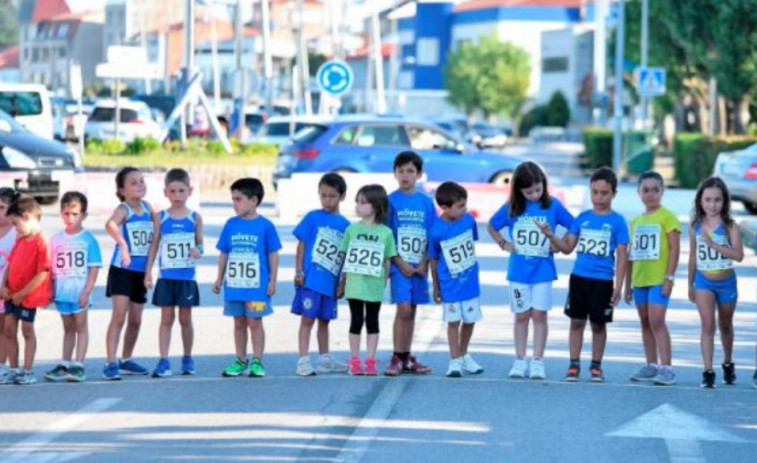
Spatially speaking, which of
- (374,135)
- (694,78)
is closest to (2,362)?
(374,135)

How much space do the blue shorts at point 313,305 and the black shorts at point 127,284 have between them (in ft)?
3.48

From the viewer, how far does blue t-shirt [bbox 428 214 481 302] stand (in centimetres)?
1246

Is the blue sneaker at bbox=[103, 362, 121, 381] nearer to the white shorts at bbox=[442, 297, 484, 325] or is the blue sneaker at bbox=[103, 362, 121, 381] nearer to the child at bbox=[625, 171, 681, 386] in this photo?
the white shorts at bbox=[442, 297, 484, 325]

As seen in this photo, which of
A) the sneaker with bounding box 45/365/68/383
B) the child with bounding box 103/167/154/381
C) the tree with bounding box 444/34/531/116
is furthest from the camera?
the tree with bounding box 444/34/531/116

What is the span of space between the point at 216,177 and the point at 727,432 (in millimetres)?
27487

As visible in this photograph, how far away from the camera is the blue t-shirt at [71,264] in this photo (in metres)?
12.1

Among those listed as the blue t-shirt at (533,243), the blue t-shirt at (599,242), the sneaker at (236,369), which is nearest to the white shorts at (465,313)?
the blue t-shirt at (533,243)

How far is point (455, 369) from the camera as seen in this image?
12492 mm

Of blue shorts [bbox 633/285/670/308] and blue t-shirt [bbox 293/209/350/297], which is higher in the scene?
blue t-shirt [bbox 293/209/350/297]

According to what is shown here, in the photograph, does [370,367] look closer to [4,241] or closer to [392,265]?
[392,265]

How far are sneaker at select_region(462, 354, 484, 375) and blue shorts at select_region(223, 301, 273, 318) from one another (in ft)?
4.54

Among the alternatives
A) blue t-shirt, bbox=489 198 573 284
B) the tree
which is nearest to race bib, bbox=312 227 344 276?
blue t-shirt, bbox=489 198 573 284

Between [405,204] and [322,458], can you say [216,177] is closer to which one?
[405,204]

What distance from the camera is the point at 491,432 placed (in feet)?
33.3
